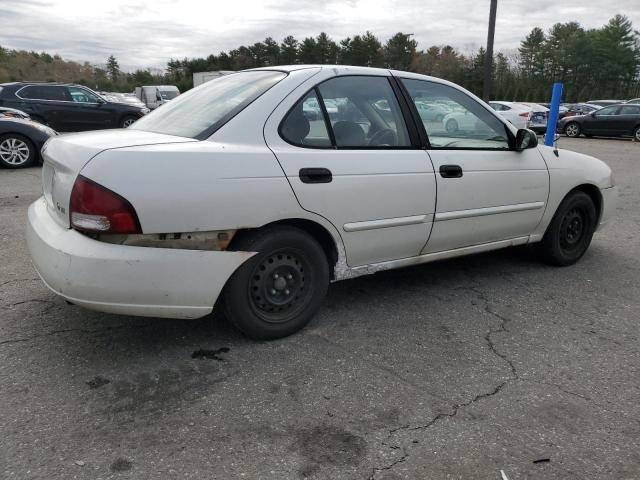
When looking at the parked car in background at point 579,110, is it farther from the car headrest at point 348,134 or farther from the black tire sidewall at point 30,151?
the car headrest at point 348,134

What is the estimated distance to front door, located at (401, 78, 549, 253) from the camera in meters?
3.71

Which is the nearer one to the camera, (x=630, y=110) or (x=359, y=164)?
(x=359, y=164)

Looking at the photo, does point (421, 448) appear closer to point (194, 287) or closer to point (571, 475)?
point (571, 475)

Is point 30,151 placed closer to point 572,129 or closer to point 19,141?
point 19,141

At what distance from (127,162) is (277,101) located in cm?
93

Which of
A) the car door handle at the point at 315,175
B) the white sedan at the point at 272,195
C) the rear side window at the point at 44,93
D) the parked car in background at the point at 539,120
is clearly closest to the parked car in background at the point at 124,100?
the rear side window at the point at 44,93

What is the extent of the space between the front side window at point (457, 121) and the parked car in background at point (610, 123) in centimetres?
1935

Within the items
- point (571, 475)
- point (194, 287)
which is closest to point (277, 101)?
point (194, 287)

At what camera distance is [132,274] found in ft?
8.73

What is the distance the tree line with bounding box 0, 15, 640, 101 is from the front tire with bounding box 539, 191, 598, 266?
49284 mm

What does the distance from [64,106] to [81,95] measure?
606 millimetres

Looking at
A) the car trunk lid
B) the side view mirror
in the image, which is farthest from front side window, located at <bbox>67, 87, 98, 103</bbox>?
the side view mirror

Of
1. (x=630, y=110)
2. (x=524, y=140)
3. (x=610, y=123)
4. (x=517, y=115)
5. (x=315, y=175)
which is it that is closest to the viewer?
(x=315, y=175)

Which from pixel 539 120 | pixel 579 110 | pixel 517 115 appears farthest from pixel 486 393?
pixel 579 110
